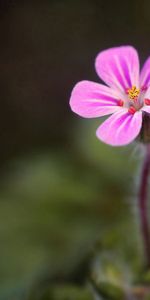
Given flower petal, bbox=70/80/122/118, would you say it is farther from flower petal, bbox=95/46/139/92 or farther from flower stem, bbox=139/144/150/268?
flower stem, bbox=139/144/150/268

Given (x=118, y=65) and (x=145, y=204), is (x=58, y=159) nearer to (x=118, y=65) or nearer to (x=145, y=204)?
(x=145, y=204)

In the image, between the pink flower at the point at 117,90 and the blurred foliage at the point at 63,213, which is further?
the blurred foliage at the point at 63,213

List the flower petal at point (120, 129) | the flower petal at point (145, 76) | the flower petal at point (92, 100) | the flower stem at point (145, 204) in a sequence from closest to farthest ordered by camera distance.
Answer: the flower petal at point (120, 129) → the flower petal at point (92, 100) → the flower petal at point (145, 76) → the flower stem at point (145, 204)

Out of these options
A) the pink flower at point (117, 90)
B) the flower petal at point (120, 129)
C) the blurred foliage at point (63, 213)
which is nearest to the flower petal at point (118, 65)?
the pink flower at point (117, 90)

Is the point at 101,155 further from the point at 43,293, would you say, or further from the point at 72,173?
the point at 43,293

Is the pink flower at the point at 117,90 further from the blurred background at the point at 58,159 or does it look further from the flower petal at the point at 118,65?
the blurred background at the point at 58,159

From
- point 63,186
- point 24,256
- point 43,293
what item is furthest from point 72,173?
point 43,293
